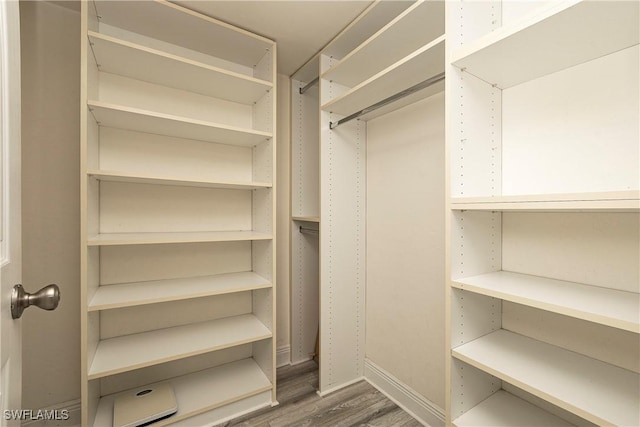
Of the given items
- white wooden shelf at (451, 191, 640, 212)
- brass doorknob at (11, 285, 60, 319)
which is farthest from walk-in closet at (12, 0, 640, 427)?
brass doorknob at (11, 285, 60, 319)

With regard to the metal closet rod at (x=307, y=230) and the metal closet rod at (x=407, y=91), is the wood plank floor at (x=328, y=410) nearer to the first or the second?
the metal closet rod at (x=307, y=230)

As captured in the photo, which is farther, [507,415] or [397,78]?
[397,78]

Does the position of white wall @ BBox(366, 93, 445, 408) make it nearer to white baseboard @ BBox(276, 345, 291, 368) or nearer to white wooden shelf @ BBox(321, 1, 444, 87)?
white wooden shelf @ BBox(321, 1, 444, 87)

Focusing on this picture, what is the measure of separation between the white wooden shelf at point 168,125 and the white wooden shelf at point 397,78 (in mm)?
537

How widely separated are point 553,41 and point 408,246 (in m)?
1.16

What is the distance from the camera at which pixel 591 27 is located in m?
0.80

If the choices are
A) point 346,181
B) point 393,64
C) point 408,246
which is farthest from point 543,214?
point 346,181

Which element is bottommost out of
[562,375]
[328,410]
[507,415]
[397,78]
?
[328,410]

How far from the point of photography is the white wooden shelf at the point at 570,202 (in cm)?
64

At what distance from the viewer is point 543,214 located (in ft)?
3.51

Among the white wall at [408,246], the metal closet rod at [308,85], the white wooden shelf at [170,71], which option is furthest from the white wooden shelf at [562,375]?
the metal closet rod at [308,85]

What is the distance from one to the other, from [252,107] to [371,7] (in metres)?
1.00

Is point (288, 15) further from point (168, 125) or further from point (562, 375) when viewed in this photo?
point (562, 375)

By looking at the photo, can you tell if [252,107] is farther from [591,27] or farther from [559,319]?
[559,319]
